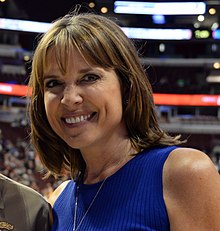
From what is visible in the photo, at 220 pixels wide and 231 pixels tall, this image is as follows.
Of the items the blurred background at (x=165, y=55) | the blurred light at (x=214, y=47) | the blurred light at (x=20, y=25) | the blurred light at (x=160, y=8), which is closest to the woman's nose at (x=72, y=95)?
the blurred background at (x=165, y=55)

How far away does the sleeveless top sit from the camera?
0.94 metres

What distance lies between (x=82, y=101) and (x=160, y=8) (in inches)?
529

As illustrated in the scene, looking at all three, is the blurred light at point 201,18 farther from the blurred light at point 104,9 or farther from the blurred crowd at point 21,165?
the blurred crowd at point 21,165

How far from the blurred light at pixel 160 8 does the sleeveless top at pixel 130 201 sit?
13.3 metres

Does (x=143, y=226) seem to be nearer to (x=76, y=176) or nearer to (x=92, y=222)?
(x=92, y=222)

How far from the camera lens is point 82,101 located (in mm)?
1041

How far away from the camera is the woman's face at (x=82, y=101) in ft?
3.39

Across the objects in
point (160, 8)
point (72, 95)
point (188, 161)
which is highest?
point (160, 8)

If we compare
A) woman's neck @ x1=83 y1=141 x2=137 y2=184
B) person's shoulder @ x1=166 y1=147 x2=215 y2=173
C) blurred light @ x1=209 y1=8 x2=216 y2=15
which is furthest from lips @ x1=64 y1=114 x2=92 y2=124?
blurred light @ x1=209 y1=8 x2=216 y2=15

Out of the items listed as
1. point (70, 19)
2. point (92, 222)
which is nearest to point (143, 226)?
point (92, 222)

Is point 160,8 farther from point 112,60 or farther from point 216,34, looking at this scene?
point 112,60

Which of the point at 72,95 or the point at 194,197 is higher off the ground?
the point at 72,95

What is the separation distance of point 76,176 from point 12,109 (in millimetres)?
12545

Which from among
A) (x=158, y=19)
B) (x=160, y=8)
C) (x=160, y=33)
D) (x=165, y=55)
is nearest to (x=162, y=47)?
(x=165, y=55)
